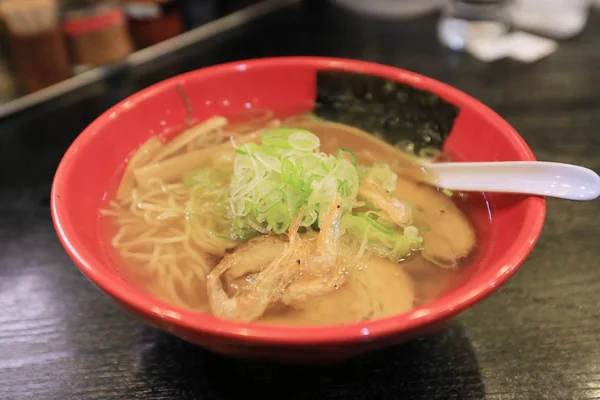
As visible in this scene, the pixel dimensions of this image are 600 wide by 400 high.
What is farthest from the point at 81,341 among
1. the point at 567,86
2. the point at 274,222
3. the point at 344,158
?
the point at 567,86

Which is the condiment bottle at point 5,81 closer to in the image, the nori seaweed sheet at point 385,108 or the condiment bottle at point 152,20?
the condiment bottle at point 152,20

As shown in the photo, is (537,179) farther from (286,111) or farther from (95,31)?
(95,31)

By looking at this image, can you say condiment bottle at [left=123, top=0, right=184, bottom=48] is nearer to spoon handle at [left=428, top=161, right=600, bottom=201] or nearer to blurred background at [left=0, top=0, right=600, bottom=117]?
blurred background at [left=0, top=0, right=600, bottom=117]

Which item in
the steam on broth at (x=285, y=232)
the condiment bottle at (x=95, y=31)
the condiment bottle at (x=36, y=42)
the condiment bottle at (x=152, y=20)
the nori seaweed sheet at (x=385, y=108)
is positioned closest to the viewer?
the steam on broth at (x=285, y=232)

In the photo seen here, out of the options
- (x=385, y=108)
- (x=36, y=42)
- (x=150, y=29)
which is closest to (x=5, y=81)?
(x=36, y=42)

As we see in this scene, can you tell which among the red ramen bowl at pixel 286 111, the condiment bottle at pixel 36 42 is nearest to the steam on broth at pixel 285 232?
the red ramen bowl at pixel 286 111

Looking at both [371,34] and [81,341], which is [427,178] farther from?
[371,34]

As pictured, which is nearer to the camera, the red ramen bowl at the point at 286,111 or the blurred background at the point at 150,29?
the red ramen bowl at the point at 286,111
